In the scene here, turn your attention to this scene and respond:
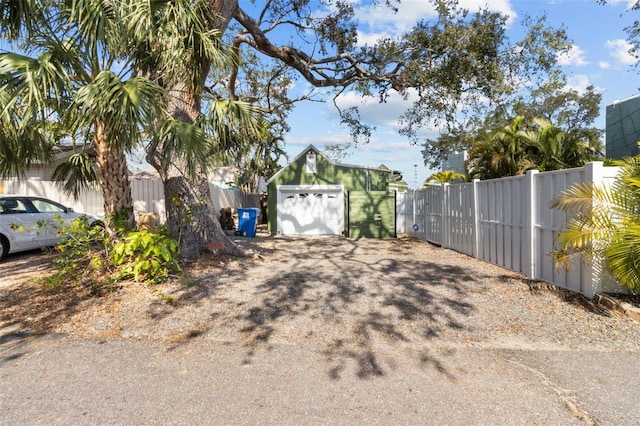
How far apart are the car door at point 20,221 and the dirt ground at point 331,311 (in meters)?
1.67

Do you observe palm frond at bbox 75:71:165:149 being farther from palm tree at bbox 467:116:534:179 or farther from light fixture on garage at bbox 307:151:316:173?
light fixture on garage at bbox 307:151:316:173

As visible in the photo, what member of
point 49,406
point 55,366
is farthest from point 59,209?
point 49,406

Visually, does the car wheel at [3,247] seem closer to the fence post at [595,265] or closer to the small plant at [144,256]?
the small plant at [144,256]

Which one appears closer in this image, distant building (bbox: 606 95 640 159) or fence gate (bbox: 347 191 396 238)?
distant building (bbox: 606 95 640 159)

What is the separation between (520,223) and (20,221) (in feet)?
35.3

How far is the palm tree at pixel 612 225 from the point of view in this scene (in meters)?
4.53

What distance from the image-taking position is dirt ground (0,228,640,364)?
4.29m

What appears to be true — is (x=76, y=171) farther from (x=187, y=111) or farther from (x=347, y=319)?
(x=347, y=319)

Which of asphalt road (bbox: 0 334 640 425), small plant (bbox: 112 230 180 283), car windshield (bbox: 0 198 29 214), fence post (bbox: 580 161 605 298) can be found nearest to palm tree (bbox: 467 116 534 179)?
fence post (bbox: 580 161 605 298)

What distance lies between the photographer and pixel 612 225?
→ 15.8 feet

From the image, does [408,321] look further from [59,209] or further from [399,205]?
[399,205]

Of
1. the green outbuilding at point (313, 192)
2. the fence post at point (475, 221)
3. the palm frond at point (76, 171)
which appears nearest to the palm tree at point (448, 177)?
the green outbuilding at point (313, 192)

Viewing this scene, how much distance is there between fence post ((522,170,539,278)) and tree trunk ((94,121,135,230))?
A: 7013 mm

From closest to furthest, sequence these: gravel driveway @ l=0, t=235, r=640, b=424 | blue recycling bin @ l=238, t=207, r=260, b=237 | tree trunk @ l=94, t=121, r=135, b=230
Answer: gravel driveway @ l=0, t=235, r=640, b=424 → tree trunk @ l=94, t=121, r=135, b=230 → blue recycling bin @ l=238, t=207, r=260, b=237
